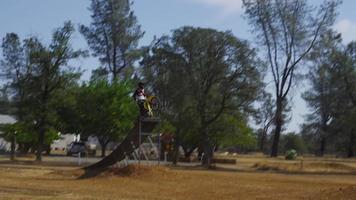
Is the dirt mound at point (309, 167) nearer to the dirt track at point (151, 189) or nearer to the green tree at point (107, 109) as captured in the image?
the green tree at point (107, 109)

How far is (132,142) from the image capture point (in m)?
30.7

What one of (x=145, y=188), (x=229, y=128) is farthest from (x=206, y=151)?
(x=145, y=188)

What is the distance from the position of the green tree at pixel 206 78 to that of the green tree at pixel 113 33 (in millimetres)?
21934

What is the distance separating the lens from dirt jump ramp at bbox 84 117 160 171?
30.2 m

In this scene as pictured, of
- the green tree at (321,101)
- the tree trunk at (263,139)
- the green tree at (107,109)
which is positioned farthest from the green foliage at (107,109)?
the tree trunk at (263,139)

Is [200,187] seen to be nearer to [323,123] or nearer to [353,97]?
[353,97]

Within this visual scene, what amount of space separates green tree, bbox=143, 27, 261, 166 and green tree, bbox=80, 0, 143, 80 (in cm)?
2193

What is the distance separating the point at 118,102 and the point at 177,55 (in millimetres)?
11803

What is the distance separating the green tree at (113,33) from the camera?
240 ft

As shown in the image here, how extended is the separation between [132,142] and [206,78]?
67.4ft

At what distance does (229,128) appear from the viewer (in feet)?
177

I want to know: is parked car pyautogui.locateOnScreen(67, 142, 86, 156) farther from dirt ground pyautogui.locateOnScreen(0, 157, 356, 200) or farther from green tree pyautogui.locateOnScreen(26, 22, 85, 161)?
dirt ground pyautogui.locateOnScreen(0, 157, 356, 200)

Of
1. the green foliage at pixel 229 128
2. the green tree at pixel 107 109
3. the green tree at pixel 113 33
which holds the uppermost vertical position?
the green tree at pixel 113 33

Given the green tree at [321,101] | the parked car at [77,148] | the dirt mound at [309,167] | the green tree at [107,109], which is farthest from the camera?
the green tree at [321,101]
